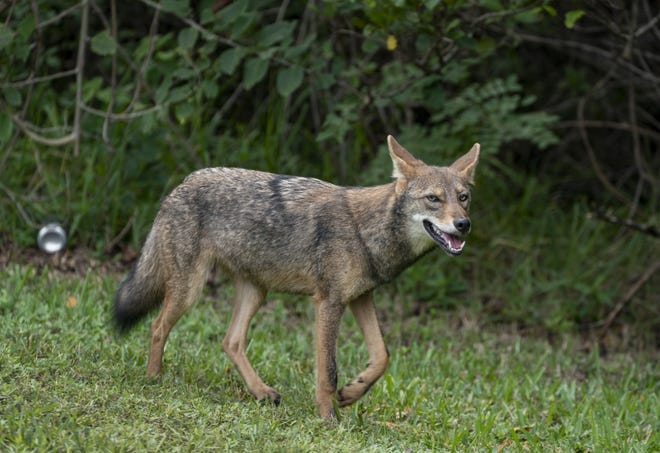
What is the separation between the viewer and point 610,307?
10023 millimetres

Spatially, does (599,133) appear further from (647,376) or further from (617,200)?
(647,376)

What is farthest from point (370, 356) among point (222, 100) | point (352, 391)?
point (222, 100)

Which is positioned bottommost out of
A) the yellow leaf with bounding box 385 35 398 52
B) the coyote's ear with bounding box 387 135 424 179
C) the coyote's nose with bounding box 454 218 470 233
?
the coyote's nose with bounding box 454 218 470 233

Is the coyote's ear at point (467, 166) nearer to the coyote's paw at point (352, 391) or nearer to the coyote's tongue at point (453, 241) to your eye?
the coyote's tongue at point (453, 241)

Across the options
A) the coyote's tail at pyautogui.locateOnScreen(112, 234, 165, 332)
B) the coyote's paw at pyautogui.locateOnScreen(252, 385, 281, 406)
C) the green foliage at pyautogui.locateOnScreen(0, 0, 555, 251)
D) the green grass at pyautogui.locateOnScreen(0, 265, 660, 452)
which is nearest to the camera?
the green grass at pyautogui.locateOnScreen(0, 265, 660, 452)

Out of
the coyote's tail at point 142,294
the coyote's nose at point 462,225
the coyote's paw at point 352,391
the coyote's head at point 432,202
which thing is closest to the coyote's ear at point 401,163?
the coyote's head at point 432,202

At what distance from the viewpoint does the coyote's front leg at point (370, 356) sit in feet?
20.1

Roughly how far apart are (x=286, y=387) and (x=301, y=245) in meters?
1.09

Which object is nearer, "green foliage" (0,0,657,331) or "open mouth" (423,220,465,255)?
"open mouth" (423,220,465,255)

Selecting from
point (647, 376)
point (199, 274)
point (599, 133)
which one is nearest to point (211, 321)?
point (199, 274)

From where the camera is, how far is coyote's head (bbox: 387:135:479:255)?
5.89 metres

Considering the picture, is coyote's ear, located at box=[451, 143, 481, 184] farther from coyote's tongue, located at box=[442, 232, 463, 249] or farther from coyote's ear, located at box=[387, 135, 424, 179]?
coyote's tongue, located at box=[442, 232, 463, 249]

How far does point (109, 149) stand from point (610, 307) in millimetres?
4970

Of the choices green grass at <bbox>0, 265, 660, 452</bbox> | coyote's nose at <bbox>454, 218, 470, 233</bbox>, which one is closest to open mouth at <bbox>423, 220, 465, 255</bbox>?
coyote's nose at <bbox>454, 218, 470, 233</bbox>
